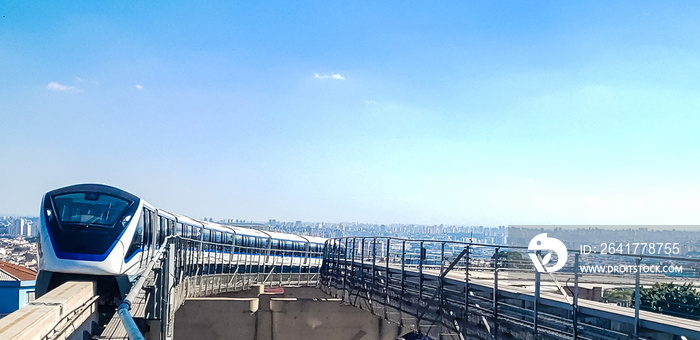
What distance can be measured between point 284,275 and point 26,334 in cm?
2862

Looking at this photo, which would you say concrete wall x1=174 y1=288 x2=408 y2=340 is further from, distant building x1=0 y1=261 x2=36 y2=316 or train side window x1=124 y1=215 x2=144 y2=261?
distant building x1=0 y1=261 x2=36 y2=316

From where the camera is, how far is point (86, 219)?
15.0 metres

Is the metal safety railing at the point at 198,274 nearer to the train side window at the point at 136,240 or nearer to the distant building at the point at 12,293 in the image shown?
the train side window at the point at 136,240

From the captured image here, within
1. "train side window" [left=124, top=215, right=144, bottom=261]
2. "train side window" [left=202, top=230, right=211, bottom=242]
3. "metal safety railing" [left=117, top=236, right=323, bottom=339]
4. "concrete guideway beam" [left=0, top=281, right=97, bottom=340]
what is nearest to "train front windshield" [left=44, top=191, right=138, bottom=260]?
"train side window" [left=124, top=215, right=144, bottom=261]

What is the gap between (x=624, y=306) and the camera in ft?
31.1

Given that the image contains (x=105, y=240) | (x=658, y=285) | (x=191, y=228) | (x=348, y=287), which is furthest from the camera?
(x=191, y=228)

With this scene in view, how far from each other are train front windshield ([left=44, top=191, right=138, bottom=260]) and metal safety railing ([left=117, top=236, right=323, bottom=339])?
121 cm

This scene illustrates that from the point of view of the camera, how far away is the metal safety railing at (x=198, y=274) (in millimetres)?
13091

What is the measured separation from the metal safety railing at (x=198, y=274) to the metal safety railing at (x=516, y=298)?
5.38 metres

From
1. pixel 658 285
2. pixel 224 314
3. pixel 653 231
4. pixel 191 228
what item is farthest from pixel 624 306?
pixel 653 231

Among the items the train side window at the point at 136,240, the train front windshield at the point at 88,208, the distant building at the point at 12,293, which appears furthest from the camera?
the distant building at the point at 12,293

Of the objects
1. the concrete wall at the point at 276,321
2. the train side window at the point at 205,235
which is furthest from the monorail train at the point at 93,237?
the train side window at the point at 205,235

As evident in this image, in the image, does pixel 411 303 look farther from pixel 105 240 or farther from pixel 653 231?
pixel 653 231

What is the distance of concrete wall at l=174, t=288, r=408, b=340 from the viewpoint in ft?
76.1
